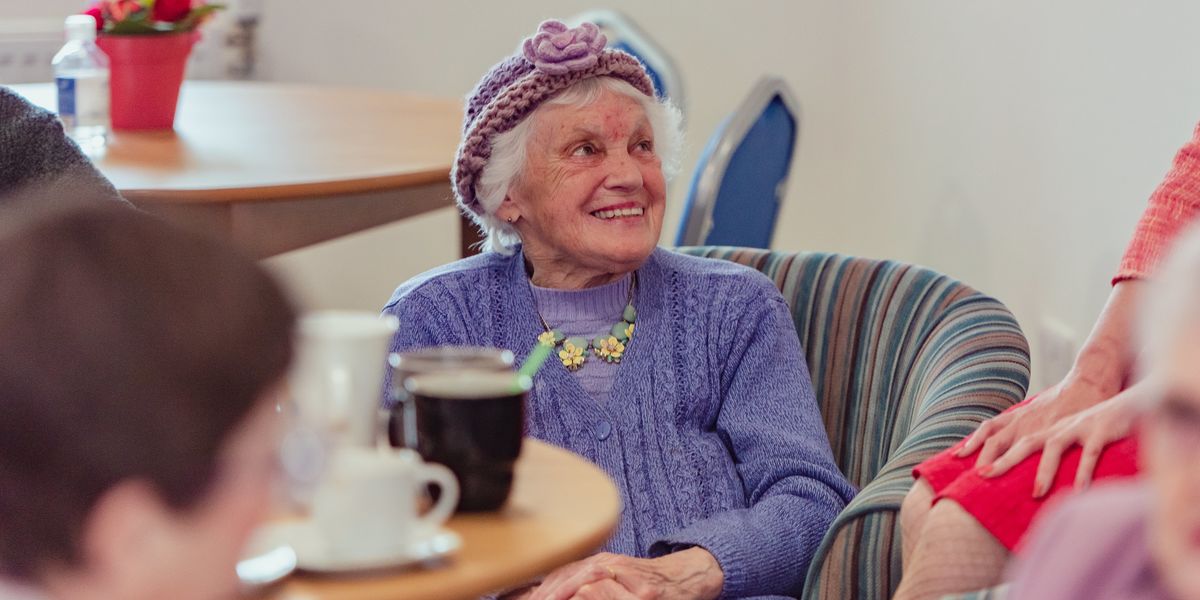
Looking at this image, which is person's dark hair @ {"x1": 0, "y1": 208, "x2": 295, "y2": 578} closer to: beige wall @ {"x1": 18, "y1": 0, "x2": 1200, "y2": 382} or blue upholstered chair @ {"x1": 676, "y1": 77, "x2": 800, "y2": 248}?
beige wall @ {"x1": 18, "y1": 0, "x2": 1200, "y2": 382}

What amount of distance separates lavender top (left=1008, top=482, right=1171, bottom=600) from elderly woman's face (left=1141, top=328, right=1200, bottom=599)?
0.14 m

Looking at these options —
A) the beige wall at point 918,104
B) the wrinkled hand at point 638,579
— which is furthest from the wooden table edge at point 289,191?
the wrinkled hand at point 638,579

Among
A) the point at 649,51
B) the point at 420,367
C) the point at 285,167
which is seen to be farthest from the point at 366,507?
the point at 649,51

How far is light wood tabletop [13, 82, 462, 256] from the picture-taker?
94.3 inches

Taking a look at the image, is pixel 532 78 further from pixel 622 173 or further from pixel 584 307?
pixel 584 307

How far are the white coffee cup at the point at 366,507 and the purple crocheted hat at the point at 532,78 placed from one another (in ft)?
3.22

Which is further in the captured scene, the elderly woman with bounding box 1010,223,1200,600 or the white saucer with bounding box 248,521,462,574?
the white saucer with bounding box 248,521,462,574

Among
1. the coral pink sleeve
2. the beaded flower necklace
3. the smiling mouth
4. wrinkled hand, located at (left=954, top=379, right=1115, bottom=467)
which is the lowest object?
the beaded flower necklace

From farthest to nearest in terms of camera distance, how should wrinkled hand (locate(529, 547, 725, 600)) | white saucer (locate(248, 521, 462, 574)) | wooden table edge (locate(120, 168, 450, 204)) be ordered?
1. wooden table edge (locate(120, 168, 450, 204))
2. wrinkled hand (locate(529, 547, 725, 600))
3. white saucer (locate(248, 521, 462, 574))

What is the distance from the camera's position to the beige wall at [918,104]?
8.52ft

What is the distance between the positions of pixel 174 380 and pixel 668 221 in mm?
3946

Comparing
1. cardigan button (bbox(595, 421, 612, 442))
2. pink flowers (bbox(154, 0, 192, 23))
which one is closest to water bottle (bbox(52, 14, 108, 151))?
pink flowers (bbox(154, 0, 192, 23))

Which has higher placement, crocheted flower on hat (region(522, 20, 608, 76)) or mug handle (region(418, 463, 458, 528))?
crocheted flower on hat (region(522, 20, 608, 76))

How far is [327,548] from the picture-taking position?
1.04 m
